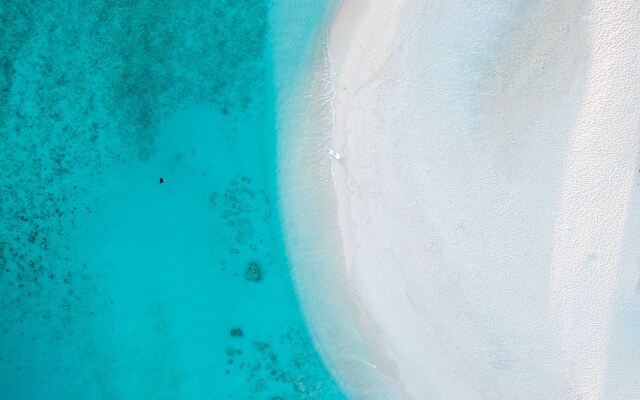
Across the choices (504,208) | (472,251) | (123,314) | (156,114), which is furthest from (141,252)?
(504,208)

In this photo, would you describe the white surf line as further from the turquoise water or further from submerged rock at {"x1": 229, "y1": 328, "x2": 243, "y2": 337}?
submerged rock at {"x1": 229, "y1": 328, "x2": 243, "y2": 337}

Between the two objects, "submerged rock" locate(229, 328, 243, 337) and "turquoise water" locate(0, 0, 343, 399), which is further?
"submerged rock" locate(229, 328, 243, 337)

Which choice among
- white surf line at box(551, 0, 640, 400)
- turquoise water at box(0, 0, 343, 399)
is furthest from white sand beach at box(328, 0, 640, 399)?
turquoise water at box(0, 0, 343, 399)

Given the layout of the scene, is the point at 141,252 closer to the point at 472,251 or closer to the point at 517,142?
the point at 472,251

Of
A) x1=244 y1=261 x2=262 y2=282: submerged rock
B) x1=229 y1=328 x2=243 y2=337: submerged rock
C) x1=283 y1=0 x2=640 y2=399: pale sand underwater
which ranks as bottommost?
x1=229 y1=328 x2=243 y2=337: submerged rock

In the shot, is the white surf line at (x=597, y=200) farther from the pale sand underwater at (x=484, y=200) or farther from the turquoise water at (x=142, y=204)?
the turquoise water at (x=142, y=204)

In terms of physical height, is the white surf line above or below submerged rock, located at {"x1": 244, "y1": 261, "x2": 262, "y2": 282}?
above
